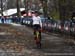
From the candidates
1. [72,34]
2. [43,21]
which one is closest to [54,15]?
[43,21]

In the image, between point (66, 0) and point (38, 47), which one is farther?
point (66, 0)

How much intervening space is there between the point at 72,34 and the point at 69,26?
137 cm

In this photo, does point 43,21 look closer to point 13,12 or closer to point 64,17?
point 64,17

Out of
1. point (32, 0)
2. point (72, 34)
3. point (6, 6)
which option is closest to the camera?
point (72, 34)

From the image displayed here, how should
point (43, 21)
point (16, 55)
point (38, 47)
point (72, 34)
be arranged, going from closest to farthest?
point (16, 55)
point (38, 47)
point (72, 34)
point (43, 21)

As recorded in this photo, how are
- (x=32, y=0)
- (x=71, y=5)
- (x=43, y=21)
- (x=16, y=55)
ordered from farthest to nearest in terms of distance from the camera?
(x=32, y=0) < (x=43, y=21) < (x=71, y=5) < (x=16, y=55)

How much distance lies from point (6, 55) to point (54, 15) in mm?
25666

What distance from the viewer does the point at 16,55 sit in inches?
629

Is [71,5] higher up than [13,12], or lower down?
higher up

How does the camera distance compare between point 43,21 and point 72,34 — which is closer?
point 72,34

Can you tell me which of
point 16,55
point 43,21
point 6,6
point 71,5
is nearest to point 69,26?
point 71,5

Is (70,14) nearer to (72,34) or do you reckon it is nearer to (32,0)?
(72,34)

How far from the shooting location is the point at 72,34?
1102 inches

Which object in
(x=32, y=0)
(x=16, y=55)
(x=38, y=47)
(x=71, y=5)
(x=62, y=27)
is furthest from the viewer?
(x=32, y=0)
